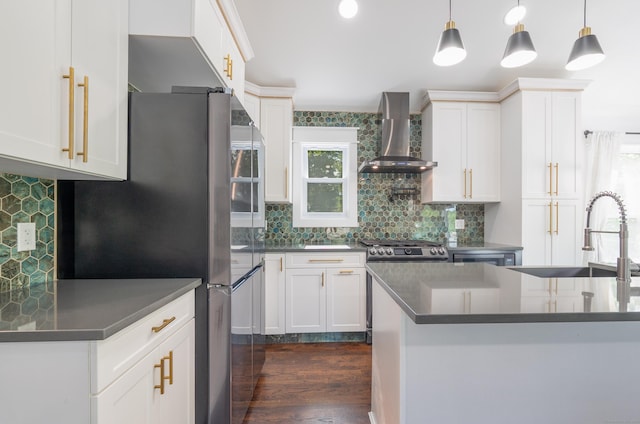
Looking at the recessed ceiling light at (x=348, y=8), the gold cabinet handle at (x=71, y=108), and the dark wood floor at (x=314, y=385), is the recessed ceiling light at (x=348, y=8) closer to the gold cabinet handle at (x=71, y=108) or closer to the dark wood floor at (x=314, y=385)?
the gold cabinet handle at (x=71, y=108)

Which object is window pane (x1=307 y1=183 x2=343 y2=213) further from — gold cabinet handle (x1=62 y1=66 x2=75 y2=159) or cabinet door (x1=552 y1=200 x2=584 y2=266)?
gold cabinet handle (x1=62 y1=66 x2=75 y2=159)

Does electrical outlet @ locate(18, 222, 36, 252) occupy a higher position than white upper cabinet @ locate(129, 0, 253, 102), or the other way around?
white upper cabinet @ locate(129, 0, 253, 102)

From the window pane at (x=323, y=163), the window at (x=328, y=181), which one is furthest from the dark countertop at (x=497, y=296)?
the window pane at (x=323, y=163)

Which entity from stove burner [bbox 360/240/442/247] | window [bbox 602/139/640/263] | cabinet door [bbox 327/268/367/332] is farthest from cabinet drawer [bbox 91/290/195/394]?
window [bbox 602/139/640/263]

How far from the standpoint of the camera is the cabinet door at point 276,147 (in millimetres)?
3131

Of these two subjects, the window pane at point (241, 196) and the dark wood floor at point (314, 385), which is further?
the dark wood floor at point (314, 385)

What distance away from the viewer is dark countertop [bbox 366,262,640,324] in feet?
2.87

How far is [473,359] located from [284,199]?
7.66 feet

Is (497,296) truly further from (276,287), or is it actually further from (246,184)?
(276,287)

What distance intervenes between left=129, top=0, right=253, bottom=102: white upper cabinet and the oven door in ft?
8.07

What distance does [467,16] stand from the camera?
87.2 inches

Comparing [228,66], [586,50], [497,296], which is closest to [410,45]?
[586,50]

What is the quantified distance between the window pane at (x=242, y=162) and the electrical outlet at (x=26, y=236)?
848 mm

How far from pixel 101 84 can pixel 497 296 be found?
170cm
